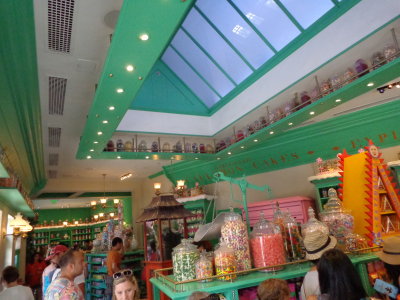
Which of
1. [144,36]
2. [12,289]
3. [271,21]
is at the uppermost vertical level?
[271,21]

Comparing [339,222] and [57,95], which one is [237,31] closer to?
[57,95]

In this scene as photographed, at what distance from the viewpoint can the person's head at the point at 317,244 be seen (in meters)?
2.42

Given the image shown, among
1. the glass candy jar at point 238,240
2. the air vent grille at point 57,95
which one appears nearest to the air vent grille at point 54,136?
the air vent grille at point 57,95

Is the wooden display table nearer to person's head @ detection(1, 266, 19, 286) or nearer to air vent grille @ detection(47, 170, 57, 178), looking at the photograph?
person's head @ detection(1, 266, 19, 286)

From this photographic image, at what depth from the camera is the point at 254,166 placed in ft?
26.9

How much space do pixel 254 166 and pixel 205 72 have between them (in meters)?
2.78

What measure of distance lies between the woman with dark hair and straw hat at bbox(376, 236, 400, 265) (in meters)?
0.43

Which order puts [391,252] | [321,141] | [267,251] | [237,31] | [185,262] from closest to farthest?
[391,252] → [185,262] → [267,251] → [237,31] → [321,141]

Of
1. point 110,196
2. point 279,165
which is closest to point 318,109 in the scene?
point 279,165

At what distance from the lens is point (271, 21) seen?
543 centimetres

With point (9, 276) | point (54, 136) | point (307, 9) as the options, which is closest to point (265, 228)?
point (9, 276)

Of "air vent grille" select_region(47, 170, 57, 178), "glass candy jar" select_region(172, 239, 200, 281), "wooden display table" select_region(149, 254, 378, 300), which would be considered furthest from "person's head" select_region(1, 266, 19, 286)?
"air vent grille" select_region(47, 170, 57, 178)

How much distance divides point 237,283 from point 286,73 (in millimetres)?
4146

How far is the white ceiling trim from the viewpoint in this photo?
4004mm
